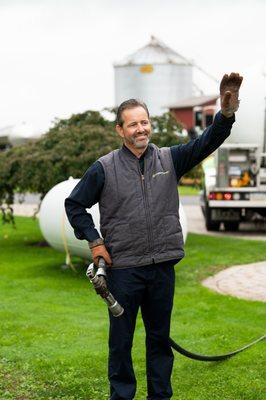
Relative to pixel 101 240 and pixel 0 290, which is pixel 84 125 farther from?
pixel 101 240

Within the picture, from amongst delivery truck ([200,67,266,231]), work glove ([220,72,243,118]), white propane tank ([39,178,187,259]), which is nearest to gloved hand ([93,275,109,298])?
work glove ([220,72,243,118])

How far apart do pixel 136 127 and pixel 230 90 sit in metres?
0.63

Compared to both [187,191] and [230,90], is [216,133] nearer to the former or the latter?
[230,90]

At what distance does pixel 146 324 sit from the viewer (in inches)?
210

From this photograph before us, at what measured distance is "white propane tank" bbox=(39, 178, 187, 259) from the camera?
1048 centimetres

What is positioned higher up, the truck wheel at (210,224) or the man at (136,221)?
the man at (136,221)

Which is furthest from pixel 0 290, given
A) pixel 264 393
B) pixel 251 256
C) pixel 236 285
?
pixel 264 393

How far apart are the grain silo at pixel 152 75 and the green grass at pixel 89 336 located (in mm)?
29640

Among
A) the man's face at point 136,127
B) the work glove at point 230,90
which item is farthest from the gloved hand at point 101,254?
the work glove at point 230,90

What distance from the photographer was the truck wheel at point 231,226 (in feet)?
56.1

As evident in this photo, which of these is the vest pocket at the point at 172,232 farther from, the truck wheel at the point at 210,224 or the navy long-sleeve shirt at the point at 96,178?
the truck wheel at the point at 210,224

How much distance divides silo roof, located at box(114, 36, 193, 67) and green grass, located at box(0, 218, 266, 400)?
30.4 m

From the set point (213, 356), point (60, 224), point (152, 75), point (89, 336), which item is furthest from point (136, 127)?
point (152, 75)

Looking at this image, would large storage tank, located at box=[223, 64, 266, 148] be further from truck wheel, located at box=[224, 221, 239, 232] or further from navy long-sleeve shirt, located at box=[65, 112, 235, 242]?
navy long-sleeve shirt, located at box=[65, 112, 235, 242]
